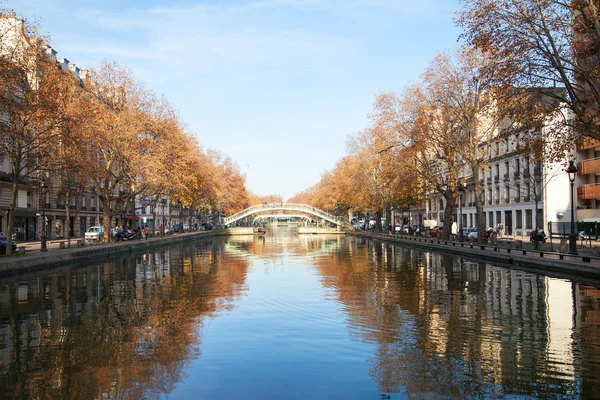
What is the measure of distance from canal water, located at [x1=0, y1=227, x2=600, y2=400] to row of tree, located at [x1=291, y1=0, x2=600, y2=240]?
8897 mm

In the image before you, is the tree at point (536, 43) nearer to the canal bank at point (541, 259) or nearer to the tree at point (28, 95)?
the canal bank at point (541, 259)

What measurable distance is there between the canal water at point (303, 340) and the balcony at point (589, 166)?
31.4 metres

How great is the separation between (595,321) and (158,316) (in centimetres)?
998

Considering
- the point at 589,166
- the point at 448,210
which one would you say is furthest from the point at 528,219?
the point at 448,210

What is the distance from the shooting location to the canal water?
302 inches

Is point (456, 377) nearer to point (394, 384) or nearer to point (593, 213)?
point (394, 384)

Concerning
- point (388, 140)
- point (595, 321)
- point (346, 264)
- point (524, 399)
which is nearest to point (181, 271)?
point (346, 264)

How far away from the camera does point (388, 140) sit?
174 feet

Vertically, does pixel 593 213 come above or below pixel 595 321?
above

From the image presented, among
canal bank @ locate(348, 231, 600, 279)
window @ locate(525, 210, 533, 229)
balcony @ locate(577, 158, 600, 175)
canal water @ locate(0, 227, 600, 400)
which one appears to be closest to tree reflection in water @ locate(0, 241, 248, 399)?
canal water @ locate(0, 227, 600, 400)

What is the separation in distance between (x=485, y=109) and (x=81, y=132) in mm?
23211

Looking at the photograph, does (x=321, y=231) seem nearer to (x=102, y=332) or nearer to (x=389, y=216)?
(x=389, y=216)

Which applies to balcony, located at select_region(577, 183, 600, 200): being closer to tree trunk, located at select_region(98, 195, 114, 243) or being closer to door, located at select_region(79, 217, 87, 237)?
tree trunk, located at select_region(98, 195, 114, 243)

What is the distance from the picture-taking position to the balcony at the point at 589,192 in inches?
1833
